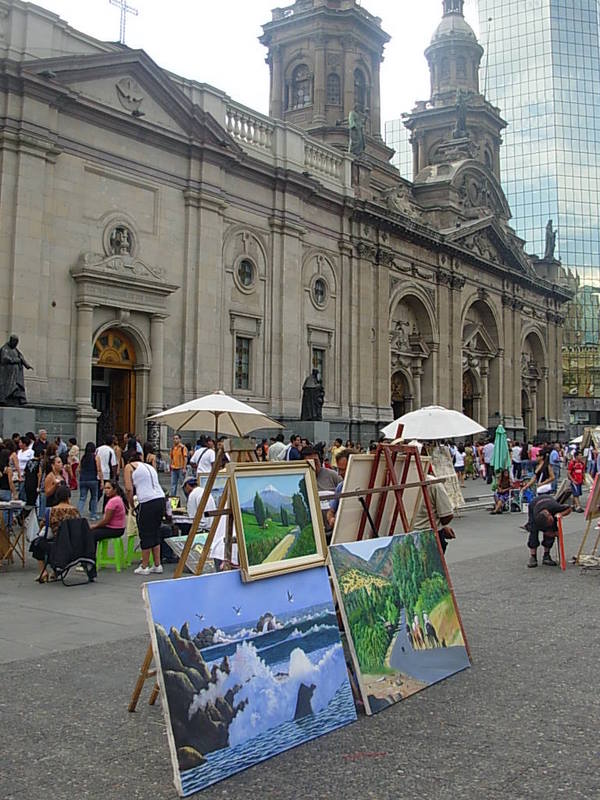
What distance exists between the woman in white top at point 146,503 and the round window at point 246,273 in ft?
63.4

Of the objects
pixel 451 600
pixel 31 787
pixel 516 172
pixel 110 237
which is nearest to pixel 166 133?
pixel 110 237

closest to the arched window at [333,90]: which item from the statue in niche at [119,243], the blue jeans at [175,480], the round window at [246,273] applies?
the round window at [246,273]

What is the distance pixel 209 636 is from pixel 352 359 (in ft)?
104

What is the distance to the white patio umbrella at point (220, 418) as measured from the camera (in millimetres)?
13859

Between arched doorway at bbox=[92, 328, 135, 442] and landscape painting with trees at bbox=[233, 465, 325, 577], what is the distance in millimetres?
20872

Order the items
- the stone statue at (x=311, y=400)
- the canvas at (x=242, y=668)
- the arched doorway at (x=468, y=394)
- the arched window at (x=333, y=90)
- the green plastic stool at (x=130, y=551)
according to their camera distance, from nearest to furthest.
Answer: the canvas at (x=242, y=668), the green plastic stool at (x=130, y=551), the stone statue at (x=311, y=400), the arched window at (x=333, y=90), the arched doorway at (x=468, y=394)

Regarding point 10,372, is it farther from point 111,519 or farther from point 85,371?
point 111,519

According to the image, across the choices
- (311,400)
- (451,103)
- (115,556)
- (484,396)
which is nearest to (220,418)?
(115,556)

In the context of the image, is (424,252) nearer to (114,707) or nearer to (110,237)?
(110,237)

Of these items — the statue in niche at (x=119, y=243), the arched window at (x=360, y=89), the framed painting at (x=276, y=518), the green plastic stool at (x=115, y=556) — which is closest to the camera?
the framed painting at (x=276, y=518)

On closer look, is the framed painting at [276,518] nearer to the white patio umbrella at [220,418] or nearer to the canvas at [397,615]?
the canvas at [397,615]

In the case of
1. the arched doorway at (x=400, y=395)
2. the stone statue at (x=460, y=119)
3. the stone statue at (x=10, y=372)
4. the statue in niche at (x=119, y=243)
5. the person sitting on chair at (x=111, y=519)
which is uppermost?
the stone statue at (x=460, y=119)

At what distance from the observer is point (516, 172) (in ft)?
317

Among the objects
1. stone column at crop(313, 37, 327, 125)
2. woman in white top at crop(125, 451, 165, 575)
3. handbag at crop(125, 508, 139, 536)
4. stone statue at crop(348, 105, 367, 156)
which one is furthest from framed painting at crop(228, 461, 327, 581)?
stone column at crop(313, 37, 327, 125)
